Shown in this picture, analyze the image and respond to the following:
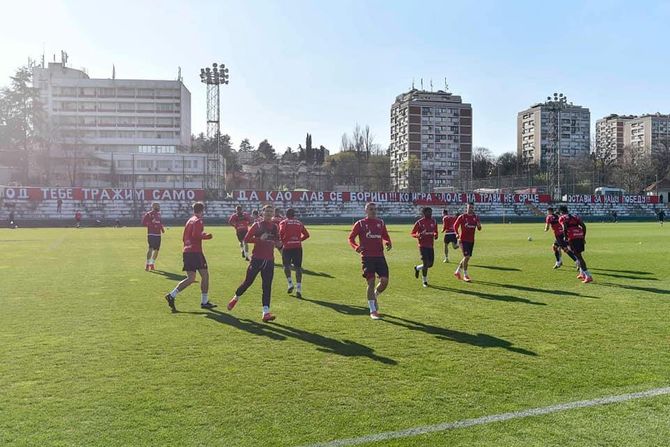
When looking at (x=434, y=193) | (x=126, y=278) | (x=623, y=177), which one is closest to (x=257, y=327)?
(x=126, y=278)

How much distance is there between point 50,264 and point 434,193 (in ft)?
171

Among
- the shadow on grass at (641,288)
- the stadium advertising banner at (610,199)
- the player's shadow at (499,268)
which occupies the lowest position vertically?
the shadow on grass at (641,288)

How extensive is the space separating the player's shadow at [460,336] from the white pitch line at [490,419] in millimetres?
1715

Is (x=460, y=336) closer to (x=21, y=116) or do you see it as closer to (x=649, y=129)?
(x=21, y=116)

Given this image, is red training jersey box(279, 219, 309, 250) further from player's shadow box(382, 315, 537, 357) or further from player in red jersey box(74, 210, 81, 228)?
player in red jersey box(74, 210, 81, 228)

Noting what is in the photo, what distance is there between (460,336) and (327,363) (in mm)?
2453

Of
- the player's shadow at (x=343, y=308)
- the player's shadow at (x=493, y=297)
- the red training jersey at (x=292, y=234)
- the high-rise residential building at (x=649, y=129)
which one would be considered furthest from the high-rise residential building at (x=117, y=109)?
the high-rise residential building at (x=649, y=129)

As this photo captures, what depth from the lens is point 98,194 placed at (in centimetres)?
5531

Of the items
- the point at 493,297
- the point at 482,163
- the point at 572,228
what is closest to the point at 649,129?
the point at 482,163

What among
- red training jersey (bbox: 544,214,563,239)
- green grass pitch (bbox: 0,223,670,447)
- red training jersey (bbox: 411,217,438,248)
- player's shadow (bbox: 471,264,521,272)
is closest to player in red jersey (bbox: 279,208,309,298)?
green grass pitch (bbox: 0,223,670,447)

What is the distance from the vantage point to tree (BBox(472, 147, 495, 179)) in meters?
115

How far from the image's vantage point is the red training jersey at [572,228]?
1464cm

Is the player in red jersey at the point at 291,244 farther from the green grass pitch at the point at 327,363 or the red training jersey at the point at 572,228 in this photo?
the red training jersey at the point at 572,228

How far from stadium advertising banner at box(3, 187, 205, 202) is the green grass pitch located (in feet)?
145
